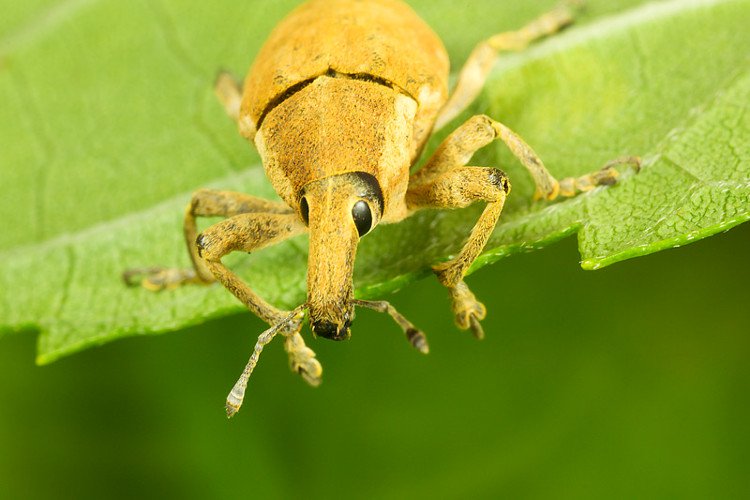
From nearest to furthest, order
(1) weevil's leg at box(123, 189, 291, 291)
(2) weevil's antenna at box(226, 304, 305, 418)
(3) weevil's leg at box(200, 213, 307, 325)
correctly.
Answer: (2) weevil's antenna at box(226, 304, 305, 418) → (3) weevil's leg at box(200, 213, 307, 325) → (1) weevil's leg at box(123, 189, 291, 291)

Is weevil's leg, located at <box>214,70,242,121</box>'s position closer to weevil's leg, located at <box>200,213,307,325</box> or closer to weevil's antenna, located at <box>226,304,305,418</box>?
weevil's leg, located at <box>200,213,307,325</box>

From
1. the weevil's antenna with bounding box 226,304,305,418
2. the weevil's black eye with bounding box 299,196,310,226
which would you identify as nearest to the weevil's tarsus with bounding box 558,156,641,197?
the weevil's black eye with bounding box 299,196,310,226

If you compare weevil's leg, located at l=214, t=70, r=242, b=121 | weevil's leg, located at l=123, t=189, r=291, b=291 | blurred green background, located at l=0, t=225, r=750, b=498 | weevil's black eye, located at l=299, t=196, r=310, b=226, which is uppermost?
weevil's leg, located at l=214, t=70, r=242, b=121

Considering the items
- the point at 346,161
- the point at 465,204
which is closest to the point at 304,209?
the point at 346,161

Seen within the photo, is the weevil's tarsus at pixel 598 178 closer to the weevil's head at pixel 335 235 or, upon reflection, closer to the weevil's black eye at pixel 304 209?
the weevil's head at pixel 335 235

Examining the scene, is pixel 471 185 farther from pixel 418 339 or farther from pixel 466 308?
pixel 418 339

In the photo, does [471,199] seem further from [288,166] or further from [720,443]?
[720,443]

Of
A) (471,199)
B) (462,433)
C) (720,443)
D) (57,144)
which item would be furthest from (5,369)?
(720,443)
